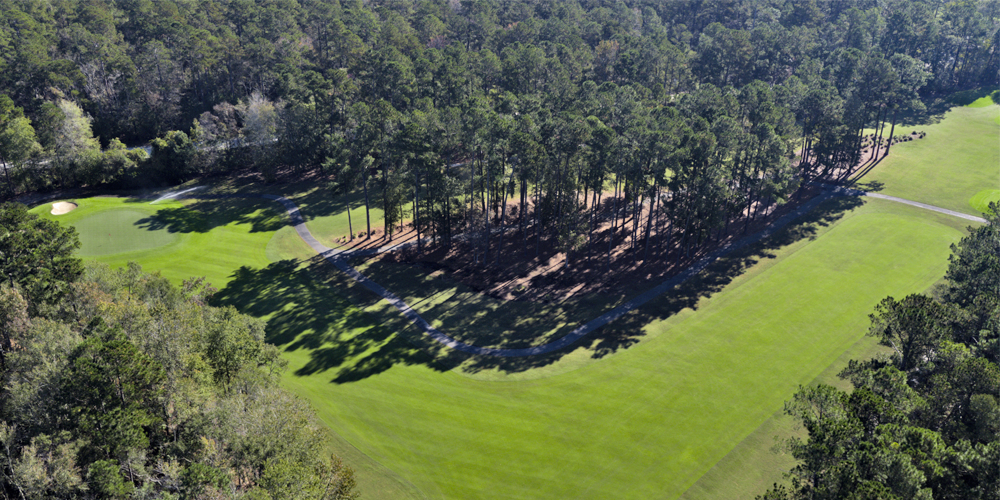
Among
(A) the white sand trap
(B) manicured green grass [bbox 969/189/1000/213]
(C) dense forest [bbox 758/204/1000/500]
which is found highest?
(A) the white sand trap

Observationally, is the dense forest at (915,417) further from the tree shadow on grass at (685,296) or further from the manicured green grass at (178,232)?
the manicured green grass at (178,232)

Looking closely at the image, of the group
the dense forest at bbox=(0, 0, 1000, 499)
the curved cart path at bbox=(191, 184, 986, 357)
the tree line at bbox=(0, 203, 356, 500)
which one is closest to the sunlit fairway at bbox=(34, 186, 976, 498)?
the curved cart path at bbox=(191, 184, 986, 357)

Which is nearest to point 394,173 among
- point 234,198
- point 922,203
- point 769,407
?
point 234,198

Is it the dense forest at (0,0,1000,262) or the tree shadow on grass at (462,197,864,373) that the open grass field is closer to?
the tree shadow on grass at (462,197,864,373)

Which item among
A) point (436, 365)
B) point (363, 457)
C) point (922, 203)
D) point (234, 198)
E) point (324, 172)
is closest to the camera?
point (363, 457)

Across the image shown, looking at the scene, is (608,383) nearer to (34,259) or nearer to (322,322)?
(322,322)

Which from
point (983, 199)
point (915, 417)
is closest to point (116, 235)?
point (915, 417)

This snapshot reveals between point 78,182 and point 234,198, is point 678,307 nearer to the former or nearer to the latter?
point 234,198

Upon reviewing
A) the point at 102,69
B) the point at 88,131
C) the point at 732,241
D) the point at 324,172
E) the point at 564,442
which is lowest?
the point at 564,442
